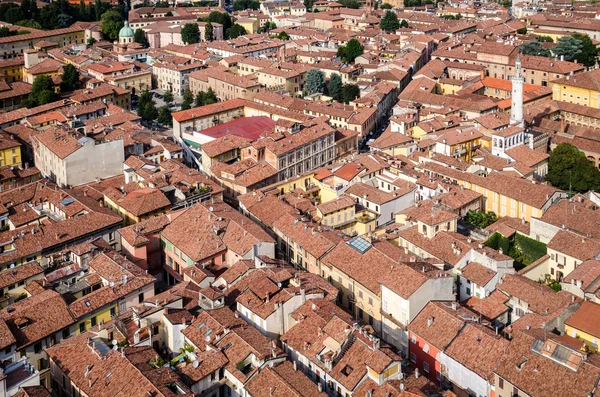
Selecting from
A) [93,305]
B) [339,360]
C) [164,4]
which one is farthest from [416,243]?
[164,4]

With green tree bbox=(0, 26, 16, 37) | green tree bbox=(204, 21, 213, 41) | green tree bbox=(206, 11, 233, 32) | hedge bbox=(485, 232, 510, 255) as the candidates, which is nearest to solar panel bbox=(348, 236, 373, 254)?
hedge bbox=(485, 232, 510, 255)

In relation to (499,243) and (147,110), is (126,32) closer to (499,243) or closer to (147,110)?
(147,110)

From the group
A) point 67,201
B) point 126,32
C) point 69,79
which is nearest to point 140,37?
point 126,32

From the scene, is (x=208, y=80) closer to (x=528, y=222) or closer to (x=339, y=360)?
(x=528, y=222)

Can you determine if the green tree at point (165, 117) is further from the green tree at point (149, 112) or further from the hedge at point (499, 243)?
the hedge at point (499, 243)

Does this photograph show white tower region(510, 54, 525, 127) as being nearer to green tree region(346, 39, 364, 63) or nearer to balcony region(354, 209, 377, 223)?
balcony region(354, 209, 377, 223)

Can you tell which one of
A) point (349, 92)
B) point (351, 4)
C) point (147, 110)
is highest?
point (351, 4)
